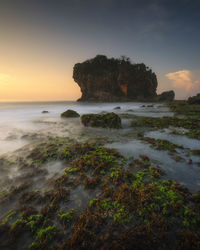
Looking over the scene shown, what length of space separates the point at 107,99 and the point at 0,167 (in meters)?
75.1

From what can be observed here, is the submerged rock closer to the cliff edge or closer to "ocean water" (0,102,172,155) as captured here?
"ocean water" (0,102,172,155)

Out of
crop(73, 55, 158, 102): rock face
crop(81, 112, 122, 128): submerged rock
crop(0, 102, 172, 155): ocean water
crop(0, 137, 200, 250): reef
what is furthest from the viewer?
crop(73, 55, 158, 102): rock face

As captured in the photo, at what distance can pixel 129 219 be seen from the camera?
2.36m

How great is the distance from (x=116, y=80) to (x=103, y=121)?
74448 millimetres

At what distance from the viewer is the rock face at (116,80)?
7562 centimetres

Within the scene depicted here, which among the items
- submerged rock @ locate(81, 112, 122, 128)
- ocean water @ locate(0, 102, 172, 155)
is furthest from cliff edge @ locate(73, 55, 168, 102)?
submerged rock @ locate(81, 112, 122, 128)

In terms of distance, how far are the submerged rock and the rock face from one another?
67.7 meters

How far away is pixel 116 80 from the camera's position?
7812 cm

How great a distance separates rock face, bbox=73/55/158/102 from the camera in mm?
75625

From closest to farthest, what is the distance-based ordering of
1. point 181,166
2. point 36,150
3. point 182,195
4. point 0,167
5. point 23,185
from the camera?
point 182,195
point 23,185
point 181,166
point 0,167
point 36,150

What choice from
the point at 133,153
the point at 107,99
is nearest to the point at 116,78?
the point at 107,99

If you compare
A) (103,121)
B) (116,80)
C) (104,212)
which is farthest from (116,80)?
(104,212)

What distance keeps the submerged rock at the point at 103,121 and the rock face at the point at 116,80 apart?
67.7 m

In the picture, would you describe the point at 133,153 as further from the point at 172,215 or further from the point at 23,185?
the point at 23,185
